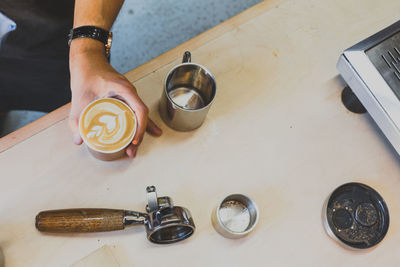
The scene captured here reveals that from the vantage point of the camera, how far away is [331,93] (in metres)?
1.05

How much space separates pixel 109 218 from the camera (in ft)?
2.60

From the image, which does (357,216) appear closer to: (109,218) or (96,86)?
(109,218)

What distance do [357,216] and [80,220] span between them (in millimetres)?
682

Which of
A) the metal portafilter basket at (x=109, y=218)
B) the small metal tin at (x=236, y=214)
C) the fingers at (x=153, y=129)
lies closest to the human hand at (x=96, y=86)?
the fingers at (x=153, y=129)

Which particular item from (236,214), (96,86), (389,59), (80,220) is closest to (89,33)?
(96,86)

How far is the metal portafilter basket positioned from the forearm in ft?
1.39

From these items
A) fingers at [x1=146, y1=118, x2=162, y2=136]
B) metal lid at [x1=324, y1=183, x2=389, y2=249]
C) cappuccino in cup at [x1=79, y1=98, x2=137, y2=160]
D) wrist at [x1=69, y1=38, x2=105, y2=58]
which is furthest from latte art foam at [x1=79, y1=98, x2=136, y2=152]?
metal lid at [x1=324, y1=183, x2=389, y2=249]

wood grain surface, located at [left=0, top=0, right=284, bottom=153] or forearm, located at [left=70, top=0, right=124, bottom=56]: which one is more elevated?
forearm, located at [left=70, top=0, right=124, bottom=56]

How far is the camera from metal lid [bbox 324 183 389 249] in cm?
90

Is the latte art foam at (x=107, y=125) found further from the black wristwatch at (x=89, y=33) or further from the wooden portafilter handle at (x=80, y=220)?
the black wristwatch at (x=89, y=33)

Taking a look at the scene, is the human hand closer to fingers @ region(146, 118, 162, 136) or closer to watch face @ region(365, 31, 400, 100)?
fingers @ region(146, 118, 162, 136)

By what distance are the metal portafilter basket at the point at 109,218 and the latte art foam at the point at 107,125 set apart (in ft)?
0.42

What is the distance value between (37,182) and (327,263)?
2.44ft

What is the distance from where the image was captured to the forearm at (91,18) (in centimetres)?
96
